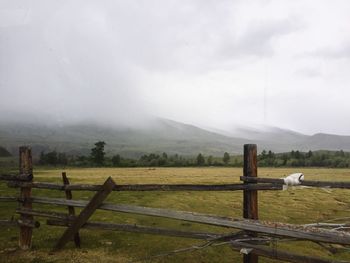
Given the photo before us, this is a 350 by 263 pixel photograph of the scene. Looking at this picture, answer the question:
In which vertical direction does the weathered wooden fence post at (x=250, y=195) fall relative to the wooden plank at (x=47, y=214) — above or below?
above

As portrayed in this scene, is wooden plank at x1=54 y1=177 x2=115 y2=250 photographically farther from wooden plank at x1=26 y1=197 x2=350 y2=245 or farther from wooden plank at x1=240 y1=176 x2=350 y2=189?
wooden plank at x1=240 y1=176 x2=350 y2=189

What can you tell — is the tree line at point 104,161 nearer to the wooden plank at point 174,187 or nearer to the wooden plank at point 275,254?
the wooden plank at point 174,187

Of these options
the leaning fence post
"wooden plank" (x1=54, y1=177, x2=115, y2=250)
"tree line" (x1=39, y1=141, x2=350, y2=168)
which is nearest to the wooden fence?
"wooden plank" (x1=54, y1=177, x2=115, y2=250)

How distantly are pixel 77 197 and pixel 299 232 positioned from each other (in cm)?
2135

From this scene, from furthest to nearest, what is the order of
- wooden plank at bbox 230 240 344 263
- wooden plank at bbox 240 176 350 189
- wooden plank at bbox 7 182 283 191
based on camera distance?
wooden plank at bbox 7 182 283 191 < wooden plank at bbox 240 176 350 189 < wooden plank at bbox 230 240 344 263

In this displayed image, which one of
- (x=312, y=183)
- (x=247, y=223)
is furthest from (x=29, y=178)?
(x=312, y=183)

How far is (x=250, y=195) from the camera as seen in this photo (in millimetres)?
7762

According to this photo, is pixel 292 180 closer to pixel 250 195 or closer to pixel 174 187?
pixel 250 195

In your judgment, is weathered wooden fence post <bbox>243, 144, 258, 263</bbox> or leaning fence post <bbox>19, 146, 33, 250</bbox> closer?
weathered wooden fence post <bbox>243, 144, 258, 263</bbox>

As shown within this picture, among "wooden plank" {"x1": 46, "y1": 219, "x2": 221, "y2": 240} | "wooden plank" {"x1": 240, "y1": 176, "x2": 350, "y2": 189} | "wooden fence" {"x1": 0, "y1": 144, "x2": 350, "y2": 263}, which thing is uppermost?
"wooden plank" {"x1": 240, "y1": 176, "x2": 350, "y2": 189}

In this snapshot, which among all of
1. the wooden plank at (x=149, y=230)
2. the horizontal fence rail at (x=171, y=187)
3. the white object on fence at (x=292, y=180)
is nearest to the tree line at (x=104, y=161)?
the horizontal fence rail at (x=171, y=187)

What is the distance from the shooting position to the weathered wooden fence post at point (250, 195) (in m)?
7.68

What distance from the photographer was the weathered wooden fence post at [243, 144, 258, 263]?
25.2ft

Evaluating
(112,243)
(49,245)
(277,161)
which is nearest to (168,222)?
(112,243)
